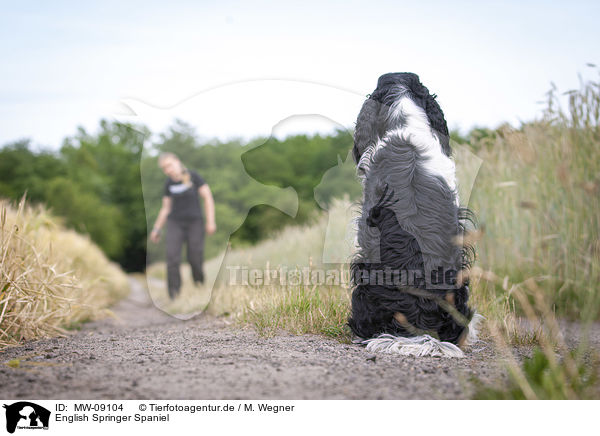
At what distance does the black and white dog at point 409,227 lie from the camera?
9.36 ft

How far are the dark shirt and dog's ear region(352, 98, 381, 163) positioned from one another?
8.70 feet

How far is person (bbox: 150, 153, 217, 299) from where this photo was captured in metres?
5.32

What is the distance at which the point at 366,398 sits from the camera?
7.22 ft

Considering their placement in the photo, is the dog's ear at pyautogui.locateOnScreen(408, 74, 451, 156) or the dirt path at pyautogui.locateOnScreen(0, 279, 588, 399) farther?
the dog's ear at pyautogui.locateOnScreen(408, 74, 451, 156)

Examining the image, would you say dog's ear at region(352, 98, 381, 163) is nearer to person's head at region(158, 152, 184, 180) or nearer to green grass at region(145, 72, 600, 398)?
green grass at region(145, 72, 600, 398)

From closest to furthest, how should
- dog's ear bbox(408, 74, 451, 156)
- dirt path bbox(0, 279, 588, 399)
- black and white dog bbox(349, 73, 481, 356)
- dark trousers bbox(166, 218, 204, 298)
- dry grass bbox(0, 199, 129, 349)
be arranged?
dirt path bbox(0, 279, 588, 399), black and white dog bbox(349, 73, 481, 356), dog's ear bbox(408, 74, 451, 156), dry grass bbox(0, 199, 129, 349), dark trousers bbox(166, 218, 204, 298)

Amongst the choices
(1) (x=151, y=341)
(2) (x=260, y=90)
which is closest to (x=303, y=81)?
(2) (x=260, y=90)

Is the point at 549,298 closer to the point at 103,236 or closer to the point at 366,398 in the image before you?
the point at 366,398

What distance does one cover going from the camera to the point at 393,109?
2.93 m

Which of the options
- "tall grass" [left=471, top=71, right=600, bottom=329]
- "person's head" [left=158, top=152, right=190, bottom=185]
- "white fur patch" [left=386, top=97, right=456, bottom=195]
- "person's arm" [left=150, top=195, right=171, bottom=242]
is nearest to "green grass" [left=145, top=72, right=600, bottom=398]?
"tall grass" [left=471, top=71, right=600, bottom=329]

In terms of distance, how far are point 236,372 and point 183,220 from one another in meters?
3.55
